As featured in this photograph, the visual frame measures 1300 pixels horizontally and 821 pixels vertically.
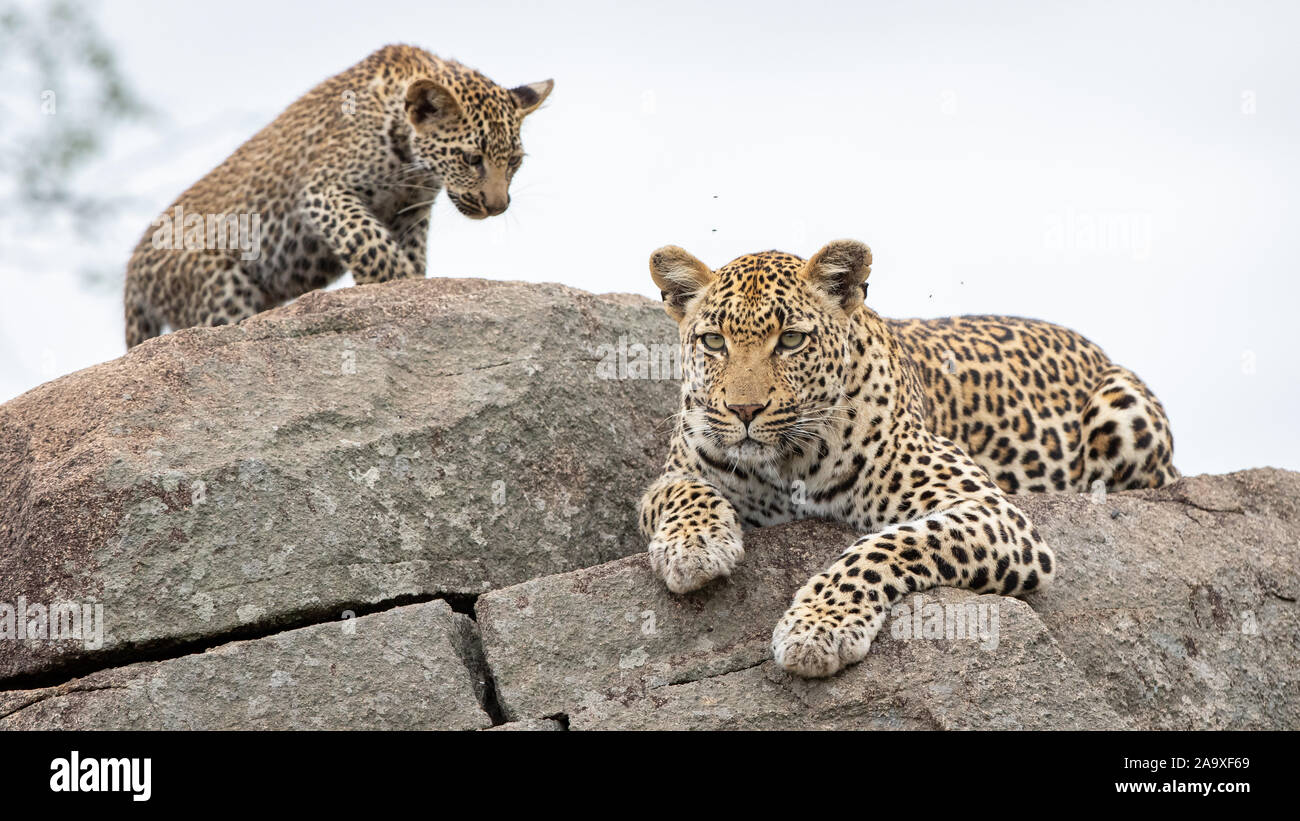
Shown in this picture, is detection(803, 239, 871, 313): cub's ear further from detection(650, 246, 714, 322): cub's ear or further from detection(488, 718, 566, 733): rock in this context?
detection(488, 718, 566, 733): rock

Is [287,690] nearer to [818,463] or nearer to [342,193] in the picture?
[818,463]

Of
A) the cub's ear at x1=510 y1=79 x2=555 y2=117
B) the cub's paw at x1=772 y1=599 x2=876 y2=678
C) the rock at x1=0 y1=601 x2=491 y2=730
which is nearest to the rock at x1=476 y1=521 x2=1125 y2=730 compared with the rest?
the cub's paw at x1=772 y1=599 x2=876 y2=678

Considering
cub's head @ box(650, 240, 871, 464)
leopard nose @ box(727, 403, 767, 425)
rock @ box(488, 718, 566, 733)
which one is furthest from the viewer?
cub's head @ box(650, 240, 871, 464)

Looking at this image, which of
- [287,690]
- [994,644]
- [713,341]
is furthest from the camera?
[713,341]

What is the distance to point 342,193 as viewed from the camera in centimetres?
1341

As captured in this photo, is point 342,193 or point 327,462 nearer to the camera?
point 327,462

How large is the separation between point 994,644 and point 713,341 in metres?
2.49

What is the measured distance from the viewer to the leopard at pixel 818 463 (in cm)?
868

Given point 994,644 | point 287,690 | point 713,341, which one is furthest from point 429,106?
point 994,644

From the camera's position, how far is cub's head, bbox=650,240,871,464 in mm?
9211

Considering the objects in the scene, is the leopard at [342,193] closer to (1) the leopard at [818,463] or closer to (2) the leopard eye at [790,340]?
(1) the leopard at [818,463]

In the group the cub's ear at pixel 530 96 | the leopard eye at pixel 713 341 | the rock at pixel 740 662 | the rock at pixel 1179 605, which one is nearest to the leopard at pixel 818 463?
the leopard eye at pixel 713 341

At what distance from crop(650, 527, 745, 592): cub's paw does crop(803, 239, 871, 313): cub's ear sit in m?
1.68

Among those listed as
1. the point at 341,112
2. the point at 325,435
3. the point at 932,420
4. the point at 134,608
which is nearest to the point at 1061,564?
the point at 932,420
